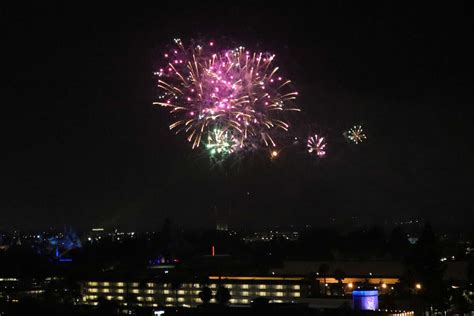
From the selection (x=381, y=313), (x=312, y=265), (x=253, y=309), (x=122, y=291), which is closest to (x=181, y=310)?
(x=253, y=309)

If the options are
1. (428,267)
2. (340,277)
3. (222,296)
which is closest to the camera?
(428,267)

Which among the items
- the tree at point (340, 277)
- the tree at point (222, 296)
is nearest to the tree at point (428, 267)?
the tree at point (340, 277)

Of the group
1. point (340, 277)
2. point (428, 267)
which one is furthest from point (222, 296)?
point (428, 267)

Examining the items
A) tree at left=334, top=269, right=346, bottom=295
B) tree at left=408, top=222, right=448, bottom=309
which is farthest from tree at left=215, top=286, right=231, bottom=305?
tree at left=408, top=222, right=448, bottom=309

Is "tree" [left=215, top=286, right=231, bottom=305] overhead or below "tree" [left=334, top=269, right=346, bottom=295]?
below

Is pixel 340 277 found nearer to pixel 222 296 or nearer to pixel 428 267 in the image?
pixel 428 267

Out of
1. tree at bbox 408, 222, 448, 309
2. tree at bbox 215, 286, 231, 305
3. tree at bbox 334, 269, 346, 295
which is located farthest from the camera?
tree at bbox 334, 269, 346, 295

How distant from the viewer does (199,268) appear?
48.0 meters

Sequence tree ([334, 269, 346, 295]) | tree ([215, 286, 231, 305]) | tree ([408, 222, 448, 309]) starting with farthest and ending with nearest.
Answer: tree ([334, 269, 346, 295])
tree ([215, 286, 231, 305])
tree ([408, 222, 448, 309])

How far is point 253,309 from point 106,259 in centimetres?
4157

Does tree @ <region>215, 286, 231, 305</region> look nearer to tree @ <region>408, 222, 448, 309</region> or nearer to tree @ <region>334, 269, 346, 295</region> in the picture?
tree @ <region>334, 269, 346, 295</region>

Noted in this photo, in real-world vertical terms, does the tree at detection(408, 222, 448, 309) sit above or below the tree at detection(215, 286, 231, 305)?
above

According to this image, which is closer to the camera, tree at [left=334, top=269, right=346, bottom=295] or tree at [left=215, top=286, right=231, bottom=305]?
tree at [left=215, top=286, right=231, bottom=305]

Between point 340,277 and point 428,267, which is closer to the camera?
point 428,267
